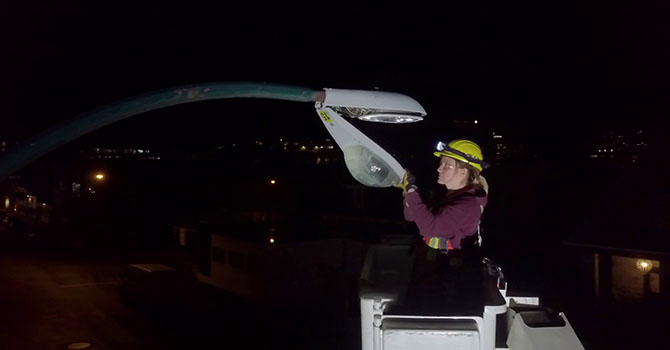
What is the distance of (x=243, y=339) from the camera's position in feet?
66.7

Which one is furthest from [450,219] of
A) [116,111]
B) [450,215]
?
[116,111]

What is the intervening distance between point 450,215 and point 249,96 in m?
1.44

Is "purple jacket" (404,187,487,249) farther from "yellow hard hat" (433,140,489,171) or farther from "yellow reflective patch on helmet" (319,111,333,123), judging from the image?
"yellow reflective patch on helmet" (319,111,333,123)

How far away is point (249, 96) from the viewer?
9.46 feet

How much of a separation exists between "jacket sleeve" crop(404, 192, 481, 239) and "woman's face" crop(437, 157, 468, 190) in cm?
28

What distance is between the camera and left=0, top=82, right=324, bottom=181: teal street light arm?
7.45 feet

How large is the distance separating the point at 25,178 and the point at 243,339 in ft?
117

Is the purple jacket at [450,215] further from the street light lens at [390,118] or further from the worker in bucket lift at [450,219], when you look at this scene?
the street light lens at [390,118]

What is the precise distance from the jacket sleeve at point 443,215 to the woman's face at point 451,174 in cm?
28

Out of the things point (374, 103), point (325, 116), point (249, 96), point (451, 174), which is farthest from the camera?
point (451, 174)

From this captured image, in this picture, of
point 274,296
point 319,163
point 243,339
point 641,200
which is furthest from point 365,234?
point 319,163

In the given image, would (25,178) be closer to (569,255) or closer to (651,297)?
(569,255)

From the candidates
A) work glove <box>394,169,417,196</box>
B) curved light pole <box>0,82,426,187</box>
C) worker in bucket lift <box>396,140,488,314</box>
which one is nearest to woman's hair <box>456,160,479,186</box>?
worker in bucket lift <box>396,140,488,314</box>

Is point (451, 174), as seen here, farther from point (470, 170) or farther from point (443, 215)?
point (443, 215)
